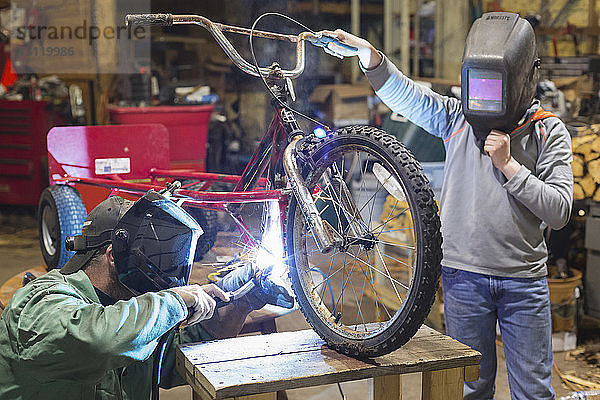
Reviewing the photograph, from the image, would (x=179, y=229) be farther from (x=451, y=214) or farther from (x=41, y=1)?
(x=41, y=1)

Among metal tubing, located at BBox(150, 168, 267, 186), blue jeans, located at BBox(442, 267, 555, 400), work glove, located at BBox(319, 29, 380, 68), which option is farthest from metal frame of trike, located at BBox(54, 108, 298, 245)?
blue jeans, located at BBox(442, 267, 555, 400)

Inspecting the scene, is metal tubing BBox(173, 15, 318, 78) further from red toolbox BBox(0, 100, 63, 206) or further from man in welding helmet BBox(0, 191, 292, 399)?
red toolbox BBox(0, 100, 63, 206)

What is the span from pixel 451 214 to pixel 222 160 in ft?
14.5

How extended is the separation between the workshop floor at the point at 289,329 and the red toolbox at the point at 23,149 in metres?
0.30

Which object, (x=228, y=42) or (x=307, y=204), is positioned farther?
(x=228, y=42)

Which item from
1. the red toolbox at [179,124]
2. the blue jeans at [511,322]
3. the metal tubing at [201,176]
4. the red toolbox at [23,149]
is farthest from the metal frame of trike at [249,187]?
the red toolbox at [23,149]

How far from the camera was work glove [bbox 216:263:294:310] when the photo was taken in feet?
6.21

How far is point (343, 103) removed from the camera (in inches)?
219

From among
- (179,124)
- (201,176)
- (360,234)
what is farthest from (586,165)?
(360,234)

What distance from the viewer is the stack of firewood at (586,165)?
3.81 meters

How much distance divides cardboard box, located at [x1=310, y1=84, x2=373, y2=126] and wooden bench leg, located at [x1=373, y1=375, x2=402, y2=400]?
3766mm

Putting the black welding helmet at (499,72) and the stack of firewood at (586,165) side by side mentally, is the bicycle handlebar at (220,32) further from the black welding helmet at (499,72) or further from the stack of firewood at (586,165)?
the stack of firewood at (586,165)

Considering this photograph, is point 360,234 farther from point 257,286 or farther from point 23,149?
point 23,149

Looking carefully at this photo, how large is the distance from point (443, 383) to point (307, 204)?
0.55m
